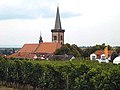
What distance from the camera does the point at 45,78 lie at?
175 ft

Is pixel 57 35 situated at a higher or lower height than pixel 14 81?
higher

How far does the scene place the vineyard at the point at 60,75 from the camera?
41188 millimetres

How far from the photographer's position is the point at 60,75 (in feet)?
167

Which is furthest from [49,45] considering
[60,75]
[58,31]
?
[60,75]

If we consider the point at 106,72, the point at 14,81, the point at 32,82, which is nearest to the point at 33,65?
the point at 32,82

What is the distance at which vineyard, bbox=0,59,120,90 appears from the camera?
4119 cm

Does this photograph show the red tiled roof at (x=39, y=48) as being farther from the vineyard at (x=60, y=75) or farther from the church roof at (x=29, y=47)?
the vineyard at (x=60, y=75)

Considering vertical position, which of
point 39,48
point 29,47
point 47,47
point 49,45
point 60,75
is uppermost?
point 49,45

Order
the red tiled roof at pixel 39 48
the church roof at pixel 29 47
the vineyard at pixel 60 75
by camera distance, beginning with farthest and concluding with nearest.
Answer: the church roof at pixel 29 47, the red tiled roof at pixel 39 48, the vineyard at pixel 60 75

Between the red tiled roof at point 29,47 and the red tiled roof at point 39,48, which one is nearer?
the red tiled roof at point 39,48

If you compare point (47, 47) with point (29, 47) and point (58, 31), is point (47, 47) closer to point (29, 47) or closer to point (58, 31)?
point (29, 47)

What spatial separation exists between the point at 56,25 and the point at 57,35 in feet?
13.3

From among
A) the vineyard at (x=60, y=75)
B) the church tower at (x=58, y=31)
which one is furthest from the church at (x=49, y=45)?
the vineyard at (x=60, y=75)

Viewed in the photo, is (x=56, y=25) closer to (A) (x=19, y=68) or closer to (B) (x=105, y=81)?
(A) (x=19, y=68)
